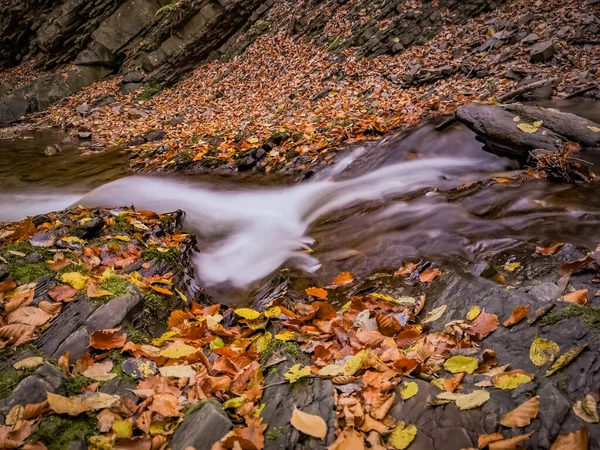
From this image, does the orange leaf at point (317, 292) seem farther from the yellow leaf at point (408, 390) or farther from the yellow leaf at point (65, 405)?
the yellow leaf at point (65, 405)

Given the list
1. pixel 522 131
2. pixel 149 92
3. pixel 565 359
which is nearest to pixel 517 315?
pixel 565 359

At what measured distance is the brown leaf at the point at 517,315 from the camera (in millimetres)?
2445

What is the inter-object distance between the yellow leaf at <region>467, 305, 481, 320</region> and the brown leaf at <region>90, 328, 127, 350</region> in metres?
2.49

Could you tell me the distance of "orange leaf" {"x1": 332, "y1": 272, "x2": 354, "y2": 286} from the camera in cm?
430

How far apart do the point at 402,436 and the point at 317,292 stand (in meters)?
2.13

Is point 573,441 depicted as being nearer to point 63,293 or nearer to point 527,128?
point 63,293

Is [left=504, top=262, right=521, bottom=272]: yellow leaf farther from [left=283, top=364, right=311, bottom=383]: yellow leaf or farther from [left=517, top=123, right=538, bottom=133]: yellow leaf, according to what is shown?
[left=517, top=123, right=538, bottom=133]: yellow leaf

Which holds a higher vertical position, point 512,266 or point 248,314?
point 248,314

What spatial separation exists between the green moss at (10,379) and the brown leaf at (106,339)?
0.46 metres

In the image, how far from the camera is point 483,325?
257cm

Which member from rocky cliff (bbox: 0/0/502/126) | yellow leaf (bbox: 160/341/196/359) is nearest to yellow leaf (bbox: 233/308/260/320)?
yellow leaf (bbox: 160/341/196/359)

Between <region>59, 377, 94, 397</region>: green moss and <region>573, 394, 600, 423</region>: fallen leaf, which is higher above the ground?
<region>59, 377, 94, 397</region>: green moss

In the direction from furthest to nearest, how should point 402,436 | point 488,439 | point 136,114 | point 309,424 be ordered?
point 136,114 < point 309,424 < point 402,436 < point 488,439

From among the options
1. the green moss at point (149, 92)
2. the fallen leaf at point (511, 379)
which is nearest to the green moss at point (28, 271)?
the fallen leaf at point (511, 379)
